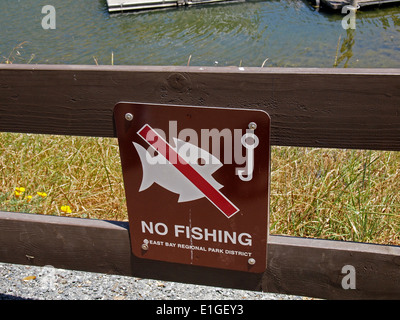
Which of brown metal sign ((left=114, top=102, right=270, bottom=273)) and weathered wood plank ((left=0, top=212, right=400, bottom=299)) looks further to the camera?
weathered wood plank ((left=0, top=212, right=400, bottom=299))

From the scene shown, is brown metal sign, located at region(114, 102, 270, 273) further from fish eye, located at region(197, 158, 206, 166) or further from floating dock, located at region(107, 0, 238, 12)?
floating dock, located at region(107, 0, 238, 12)

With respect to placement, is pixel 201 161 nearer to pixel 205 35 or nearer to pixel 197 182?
pixel 197 182

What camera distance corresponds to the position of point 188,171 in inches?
65.4

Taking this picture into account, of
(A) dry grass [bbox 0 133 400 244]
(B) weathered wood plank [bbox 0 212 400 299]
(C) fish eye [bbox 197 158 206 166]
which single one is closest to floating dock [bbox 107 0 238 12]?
(A) dry grass [bbox 0 133 400 244]

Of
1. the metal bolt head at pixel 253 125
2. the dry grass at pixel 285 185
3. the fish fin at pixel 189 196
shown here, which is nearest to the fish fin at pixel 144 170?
the fish fin at pixel 189 196

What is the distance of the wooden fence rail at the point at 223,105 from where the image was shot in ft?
4.99

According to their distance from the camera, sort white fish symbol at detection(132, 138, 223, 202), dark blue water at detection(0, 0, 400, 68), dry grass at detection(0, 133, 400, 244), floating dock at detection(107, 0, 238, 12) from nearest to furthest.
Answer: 1. white fish symbol at detection(132, 138, 223, 202)
2. dry grass at detection(0, 133, 400, 244)
3. dark blue water at detection(0, 0, 400, 68)
4. floating dock at detection(107, 0, 238, 12)

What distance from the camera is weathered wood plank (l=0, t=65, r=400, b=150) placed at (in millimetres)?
1498

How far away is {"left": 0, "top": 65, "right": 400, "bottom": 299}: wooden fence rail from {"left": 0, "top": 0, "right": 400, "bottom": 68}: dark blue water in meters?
14.9

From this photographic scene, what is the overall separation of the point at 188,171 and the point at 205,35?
19.3m

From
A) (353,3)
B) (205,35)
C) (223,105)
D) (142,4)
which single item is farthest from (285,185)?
(142,4)

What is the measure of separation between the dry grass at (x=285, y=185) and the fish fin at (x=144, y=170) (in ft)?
5.50
